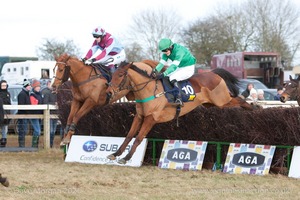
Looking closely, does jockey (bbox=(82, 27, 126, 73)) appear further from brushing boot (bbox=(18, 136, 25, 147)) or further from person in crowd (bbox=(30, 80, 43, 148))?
brushing boot (bbox=(18, 136, 25, 147))

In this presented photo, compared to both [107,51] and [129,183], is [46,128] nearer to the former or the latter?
[107,51]

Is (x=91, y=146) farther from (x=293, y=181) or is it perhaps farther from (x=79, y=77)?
(x=293, y=181)

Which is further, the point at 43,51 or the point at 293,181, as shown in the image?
the point at 43,51

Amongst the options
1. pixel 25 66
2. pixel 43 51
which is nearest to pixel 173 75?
pixel 25 66

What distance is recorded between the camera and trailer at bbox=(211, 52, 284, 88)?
35.6 m

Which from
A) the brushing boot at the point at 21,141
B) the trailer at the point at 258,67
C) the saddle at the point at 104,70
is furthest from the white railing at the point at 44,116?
the trailer at the point at 258,67

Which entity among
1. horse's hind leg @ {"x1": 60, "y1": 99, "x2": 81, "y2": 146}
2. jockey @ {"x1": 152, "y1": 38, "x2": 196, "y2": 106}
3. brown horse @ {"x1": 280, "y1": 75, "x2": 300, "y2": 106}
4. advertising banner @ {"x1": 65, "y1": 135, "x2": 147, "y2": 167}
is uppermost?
jockey @ {"x1": 152, "y1": 38, "x2": 196, "y2": 106}

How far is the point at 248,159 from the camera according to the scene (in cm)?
1134

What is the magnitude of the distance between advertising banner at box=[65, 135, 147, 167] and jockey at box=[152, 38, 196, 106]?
1.56 m

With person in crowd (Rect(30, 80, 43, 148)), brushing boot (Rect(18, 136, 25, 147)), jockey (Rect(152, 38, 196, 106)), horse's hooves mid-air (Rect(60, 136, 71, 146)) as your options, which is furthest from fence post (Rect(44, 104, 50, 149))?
jockey (Rect(152, 38, 196, 106))

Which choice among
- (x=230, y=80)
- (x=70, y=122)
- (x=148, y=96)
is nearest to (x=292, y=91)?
(x=230, y=80)

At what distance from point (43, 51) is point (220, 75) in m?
38.1

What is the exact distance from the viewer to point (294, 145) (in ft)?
36.3

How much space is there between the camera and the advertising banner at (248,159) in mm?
11188
